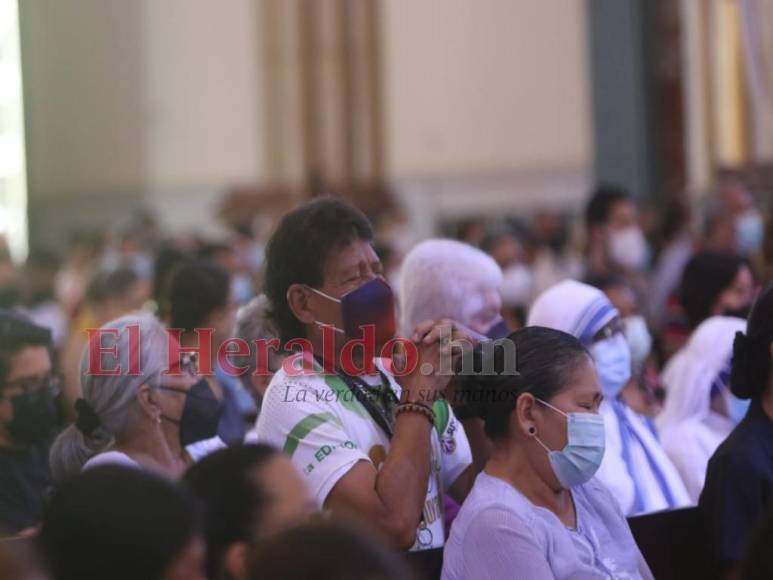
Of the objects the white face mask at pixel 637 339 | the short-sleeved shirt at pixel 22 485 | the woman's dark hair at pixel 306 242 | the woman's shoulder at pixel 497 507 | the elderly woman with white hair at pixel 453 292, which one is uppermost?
the woman's dark hair at pixel 306 242

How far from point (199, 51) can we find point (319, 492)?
1554cm

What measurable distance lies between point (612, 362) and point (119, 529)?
8.19 ft

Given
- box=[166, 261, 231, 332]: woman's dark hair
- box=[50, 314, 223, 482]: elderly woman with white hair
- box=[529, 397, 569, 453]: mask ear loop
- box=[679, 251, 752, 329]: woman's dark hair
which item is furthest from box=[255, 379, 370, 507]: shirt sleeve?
box=[679, 251, 752, 329]: woman's dark hair

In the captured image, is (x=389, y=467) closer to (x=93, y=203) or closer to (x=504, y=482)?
(x=504, y=482)

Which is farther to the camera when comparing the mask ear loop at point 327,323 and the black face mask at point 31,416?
the black face mask at point 31,416

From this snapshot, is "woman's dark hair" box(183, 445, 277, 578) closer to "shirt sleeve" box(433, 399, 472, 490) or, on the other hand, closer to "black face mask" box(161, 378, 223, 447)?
"shirt sleeve" box(433, 399, 472, 490)

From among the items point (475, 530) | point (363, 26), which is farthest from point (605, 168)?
point (475, 530)

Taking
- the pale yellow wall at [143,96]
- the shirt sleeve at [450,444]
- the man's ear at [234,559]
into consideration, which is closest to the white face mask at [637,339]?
the shirt sleeve at [450,444]

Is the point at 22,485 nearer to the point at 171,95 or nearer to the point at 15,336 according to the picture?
the point at 15,336

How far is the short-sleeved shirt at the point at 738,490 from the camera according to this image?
12.5ft

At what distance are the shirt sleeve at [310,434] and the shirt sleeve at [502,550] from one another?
0.32 metres

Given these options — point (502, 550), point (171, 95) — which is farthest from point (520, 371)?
point (171, 95)

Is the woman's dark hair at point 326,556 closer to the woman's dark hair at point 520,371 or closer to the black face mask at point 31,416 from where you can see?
the woman's dark hair at point 520,371

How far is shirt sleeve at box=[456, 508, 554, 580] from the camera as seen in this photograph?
10.9ft
